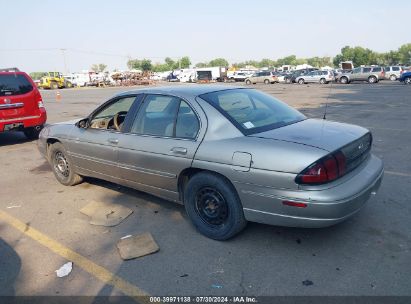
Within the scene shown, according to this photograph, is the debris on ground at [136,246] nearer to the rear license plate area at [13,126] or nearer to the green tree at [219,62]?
the rear license plate area at [13,126]

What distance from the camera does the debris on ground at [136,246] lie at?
3543 millimetres

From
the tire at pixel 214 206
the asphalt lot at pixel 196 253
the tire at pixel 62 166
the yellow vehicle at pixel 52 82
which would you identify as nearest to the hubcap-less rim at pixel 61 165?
the tire at pixel 62 166

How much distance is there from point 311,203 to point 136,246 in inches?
70.9

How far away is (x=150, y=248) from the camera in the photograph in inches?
143

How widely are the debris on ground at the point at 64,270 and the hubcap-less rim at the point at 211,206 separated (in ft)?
4.41

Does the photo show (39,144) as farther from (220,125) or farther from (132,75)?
(132,75)

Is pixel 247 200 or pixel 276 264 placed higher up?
pixel 247 200

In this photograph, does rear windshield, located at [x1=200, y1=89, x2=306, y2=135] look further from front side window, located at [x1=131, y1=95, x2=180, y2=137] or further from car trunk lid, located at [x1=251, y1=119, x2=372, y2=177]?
front side window, located at [x1=131, y1=95, x2=180, y2=137]

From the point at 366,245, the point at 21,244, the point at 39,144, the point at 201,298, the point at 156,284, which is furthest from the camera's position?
the point at 39,144

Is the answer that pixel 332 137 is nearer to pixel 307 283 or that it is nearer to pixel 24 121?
pixel 307 283

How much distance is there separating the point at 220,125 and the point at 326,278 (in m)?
1.69

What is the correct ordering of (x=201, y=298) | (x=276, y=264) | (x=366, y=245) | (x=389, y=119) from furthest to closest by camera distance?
(x=389, y=119)
(x=366, y=245)
(x=276, y=264)
(x=201, y=298)

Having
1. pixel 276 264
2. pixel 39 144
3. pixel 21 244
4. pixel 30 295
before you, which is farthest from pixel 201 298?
pixel 39 144

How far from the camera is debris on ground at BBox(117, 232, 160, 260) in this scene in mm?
3543
